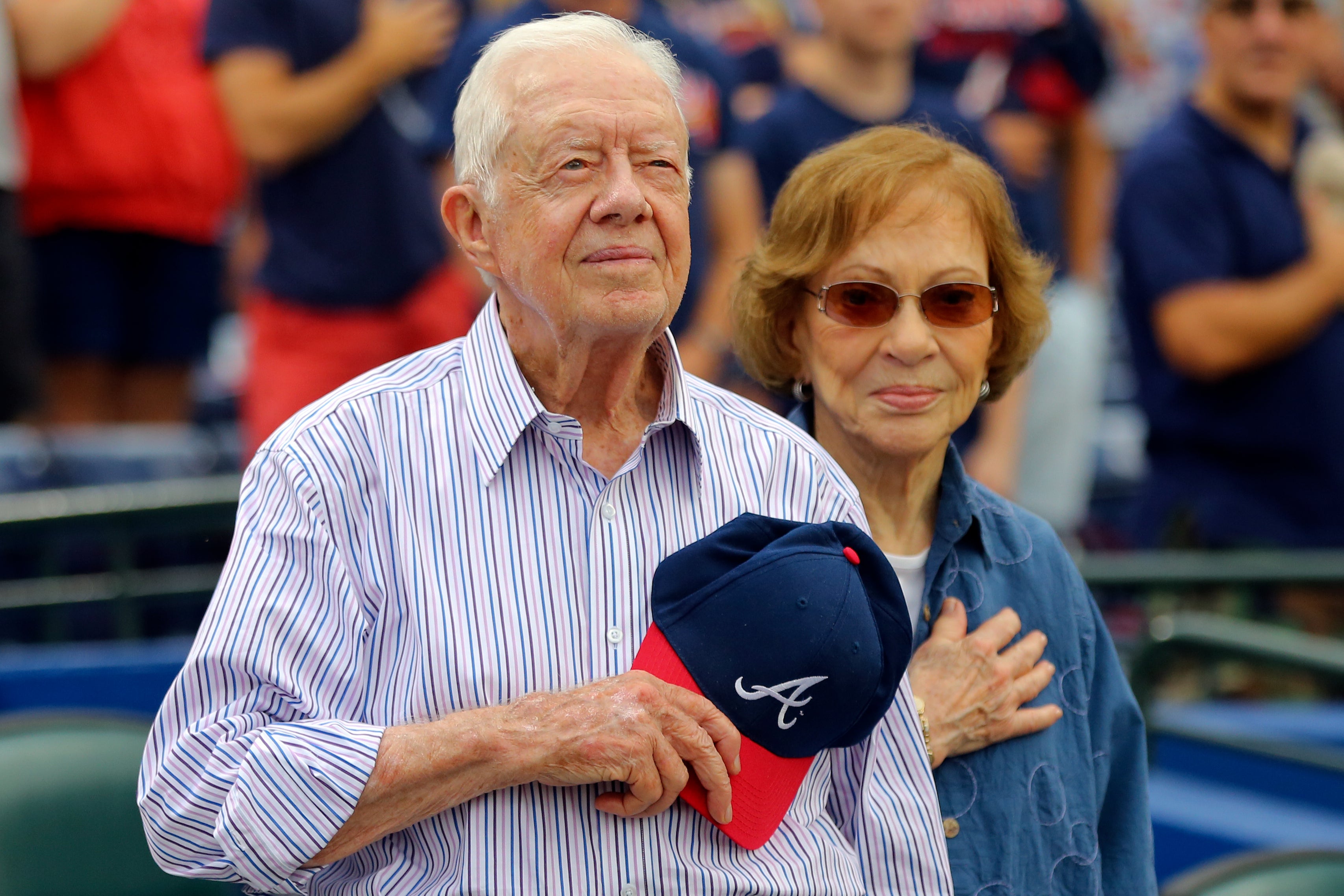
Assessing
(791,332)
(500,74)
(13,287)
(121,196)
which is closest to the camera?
(500,74)

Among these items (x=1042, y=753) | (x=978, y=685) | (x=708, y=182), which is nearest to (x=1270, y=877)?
(x=1042, y=753)

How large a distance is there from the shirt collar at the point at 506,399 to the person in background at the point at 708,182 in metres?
2.19

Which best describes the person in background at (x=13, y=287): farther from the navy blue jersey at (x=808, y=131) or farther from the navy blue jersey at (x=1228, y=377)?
the navy blue jersey at (x=1228, y=377)

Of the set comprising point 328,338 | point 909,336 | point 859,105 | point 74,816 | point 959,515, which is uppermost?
point 859,105

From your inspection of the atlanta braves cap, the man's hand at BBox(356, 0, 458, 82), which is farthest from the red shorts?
the atlanta braves cap

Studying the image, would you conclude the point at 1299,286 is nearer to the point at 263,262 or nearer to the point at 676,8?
the point at 263,262

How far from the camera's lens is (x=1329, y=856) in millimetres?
2779

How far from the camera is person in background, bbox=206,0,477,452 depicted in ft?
14.1

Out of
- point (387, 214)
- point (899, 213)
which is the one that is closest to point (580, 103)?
point (899, 213)

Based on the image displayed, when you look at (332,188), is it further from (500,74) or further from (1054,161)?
(1054,161)

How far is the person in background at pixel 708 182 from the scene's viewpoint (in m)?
4.38

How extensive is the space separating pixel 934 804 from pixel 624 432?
62 cm

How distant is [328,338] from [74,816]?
84.2 inches

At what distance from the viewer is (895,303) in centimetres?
225
